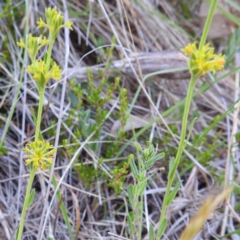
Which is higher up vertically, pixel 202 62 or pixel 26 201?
pixel 202 62

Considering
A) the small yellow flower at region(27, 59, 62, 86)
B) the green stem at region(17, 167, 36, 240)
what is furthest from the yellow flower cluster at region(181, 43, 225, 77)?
the green stem at region(17, 167, 36, 240)

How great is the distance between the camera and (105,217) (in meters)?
1.43

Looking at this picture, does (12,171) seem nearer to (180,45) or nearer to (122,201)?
(122,201)

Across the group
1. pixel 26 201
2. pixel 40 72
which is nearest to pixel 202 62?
pixel 40 72

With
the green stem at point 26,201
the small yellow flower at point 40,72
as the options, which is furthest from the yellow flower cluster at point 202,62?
the green stem at point 26,201

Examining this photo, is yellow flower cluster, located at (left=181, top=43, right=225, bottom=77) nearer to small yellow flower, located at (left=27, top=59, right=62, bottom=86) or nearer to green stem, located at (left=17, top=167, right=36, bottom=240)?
small yellow flower, located at (left=27, top=59, right=62, bottom=86)

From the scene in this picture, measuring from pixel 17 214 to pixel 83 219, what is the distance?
220 millimetres

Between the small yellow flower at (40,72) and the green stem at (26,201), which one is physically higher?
the small yellow flower at (40,72)

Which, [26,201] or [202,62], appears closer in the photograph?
[202,62]

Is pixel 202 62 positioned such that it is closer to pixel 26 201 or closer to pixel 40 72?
pixel 40 72

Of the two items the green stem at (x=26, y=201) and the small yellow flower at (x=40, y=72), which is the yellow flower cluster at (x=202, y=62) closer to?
the small yellow flower at (x=40, y=72)

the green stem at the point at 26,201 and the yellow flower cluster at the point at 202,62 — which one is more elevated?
the yellow flower cluster at the point at 202,62

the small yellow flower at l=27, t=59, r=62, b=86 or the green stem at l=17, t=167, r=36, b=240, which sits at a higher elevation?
the small yellow flower at l=27, t=59, r=62, b=86

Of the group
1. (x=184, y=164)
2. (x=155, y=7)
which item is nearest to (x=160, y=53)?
(x=155, y=7)
